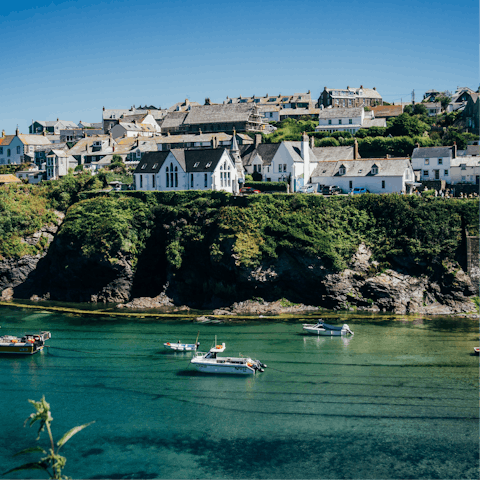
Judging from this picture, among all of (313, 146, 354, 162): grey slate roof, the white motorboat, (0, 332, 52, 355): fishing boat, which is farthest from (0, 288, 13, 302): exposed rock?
(313, 146, 354, 162): grey slate roof

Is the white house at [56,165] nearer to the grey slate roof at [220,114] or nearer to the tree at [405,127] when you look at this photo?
the grey slate roof at [220,114]

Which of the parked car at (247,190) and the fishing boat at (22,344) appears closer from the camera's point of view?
the fishing boat at (22,344)

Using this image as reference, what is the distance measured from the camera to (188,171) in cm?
8175

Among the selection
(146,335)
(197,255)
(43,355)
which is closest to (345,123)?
(197,255)

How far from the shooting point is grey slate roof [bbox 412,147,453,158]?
85.5 metres

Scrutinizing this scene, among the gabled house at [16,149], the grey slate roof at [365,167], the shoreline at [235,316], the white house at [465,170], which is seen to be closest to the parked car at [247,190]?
the grey slate roof at [365,167]

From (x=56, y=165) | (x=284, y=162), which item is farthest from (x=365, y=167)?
(x=56, y=165)

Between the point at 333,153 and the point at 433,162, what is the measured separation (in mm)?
14663

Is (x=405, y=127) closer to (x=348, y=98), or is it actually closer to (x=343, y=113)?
(x=343, y=113)

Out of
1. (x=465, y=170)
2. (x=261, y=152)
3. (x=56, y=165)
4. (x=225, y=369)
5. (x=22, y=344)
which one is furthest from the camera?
(x=56, y=165)

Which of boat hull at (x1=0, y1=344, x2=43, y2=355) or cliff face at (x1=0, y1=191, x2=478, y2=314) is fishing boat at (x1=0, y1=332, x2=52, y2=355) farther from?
cliff face at (x1=0, y1=191, x2=478, y2=314)

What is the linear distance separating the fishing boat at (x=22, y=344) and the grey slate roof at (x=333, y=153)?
50795 millimetres

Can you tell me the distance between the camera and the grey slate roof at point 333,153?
289 feet

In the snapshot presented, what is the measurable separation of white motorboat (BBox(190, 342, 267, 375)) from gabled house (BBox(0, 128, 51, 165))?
273 ft
